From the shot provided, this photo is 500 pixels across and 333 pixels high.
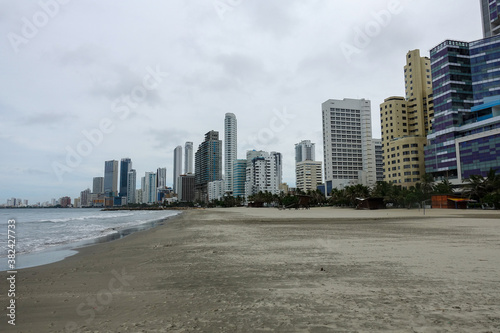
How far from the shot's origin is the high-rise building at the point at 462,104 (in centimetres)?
8081

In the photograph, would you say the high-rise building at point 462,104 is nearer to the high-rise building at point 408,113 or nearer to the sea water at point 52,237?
the high-rise building at point 408,113

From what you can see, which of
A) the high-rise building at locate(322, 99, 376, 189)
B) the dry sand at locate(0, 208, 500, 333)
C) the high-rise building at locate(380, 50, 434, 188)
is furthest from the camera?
the high-rise building at locate(322, 99, 376, 189)

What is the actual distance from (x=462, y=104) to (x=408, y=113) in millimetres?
29503

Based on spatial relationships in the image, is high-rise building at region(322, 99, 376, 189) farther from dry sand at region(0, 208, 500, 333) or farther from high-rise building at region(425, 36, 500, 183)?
dry sand at region(0, 208, 500, 333)

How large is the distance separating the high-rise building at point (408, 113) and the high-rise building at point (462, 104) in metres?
15.1

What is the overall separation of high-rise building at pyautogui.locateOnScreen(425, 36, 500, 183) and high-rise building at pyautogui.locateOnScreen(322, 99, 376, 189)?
6930 centimetres

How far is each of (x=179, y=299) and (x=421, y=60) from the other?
141700 millimetres

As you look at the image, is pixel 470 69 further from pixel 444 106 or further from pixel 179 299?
pixel 179 299

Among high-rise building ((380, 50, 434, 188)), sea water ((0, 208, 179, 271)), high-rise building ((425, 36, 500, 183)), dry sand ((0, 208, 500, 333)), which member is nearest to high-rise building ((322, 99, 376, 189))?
high-rise building ((380, 50, 434, 188))

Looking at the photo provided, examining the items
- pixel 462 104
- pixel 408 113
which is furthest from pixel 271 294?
pixel 408 113

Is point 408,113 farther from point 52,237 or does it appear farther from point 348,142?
point 52,237

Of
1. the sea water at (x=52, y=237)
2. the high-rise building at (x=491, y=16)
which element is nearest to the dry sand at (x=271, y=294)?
the sea water at (x=52, y=237)

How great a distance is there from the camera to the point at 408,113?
403 ft

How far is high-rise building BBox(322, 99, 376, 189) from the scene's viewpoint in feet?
554
